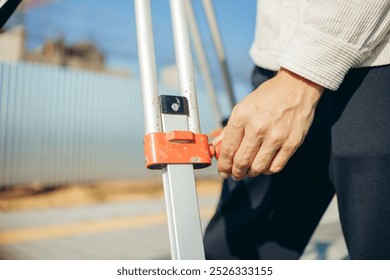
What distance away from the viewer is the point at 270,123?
0.52 metres

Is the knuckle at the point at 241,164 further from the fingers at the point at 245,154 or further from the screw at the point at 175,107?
the screw at the point at 175,107

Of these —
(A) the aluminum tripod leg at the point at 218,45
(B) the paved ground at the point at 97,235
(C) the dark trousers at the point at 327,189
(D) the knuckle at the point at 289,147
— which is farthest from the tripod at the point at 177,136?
(B) the paved ground at the point at 97,235

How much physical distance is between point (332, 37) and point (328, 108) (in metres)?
0.16

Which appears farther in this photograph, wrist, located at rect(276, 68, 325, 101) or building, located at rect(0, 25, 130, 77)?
building, located at rect(0, 25, 130, 77)

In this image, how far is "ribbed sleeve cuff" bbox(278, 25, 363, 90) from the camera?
52cm

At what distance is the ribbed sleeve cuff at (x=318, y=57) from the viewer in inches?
20.6

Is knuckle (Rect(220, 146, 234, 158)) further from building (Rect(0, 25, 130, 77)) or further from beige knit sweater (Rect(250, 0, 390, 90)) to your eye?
building (Rect(0, 25, 130, 77))

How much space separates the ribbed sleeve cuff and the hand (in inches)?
0.7

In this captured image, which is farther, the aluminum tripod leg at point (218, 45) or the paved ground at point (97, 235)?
the paved ground at point (97, 235)

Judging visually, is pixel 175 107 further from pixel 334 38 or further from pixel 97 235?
pixel 97 235

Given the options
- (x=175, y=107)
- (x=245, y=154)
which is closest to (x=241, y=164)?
(x=245, y=154)

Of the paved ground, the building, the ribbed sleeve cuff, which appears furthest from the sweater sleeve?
the building

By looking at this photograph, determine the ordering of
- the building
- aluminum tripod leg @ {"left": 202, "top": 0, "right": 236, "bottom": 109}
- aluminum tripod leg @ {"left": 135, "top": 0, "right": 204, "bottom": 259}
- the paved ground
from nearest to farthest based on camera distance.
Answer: aluminum tripod leg @ {"left": 135, "top": 0, "right": 204, "bottom": 259} → aluminum tripod leg @ {"left": 202, "top": 0, "right": 236, "bottom": 109} → the paved ground → the building

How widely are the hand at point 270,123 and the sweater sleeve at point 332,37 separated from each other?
2 centimetres
